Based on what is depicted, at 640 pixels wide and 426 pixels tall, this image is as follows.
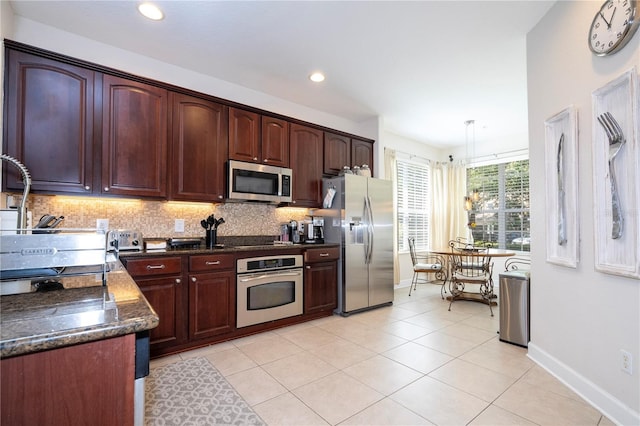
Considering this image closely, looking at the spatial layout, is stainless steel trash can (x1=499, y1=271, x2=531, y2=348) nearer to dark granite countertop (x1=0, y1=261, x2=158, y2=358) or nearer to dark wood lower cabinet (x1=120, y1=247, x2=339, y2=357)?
dark wood lower cabinet (x1=120, y1=247, x2=339, y2=357)

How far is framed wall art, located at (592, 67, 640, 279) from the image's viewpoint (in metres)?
1.68

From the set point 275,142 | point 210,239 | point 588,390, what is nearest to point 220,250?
point 210,239

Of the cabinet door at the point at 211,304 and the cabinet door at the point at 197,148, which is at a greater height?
the cabinet door at the point at 197,148

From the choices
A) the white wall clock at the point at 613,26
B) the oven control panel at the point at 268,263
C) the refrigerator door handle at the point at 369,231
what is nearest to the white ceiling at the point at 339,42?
the white wall clock at the point at 613,26

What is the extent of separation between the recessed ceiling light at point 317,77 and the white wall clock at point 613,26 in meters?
2.30

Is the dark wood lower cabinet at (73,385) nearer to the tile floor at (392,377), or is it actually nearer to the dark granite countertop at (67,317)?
the dark granite countertop at (67,317)

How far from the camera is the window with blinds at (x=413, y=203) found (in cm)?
584

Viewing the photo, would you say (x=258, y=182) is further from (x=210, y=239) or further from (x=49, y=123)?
(x=49, y=123)

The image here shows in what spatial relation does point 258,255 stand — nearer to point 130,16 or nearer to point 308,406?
point 308,406

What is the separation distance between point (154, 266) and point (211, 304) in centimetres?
63

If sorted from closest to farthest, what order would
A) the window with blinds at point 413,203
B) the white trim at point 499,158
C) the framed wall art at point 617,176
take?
the framed wall art at point 617,176, the white trim at point 499,158, the window with blinds at point 413,203

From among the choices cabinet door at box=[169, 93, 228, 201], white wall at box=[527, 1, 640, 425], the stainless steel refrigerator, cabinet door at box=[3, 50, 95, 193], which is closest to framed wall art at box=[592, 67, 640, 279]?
white wall at box=[527, 1, 640, 425]

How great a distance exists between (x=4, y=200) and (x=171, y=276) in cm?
128

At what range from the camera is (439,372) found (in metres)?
2.39
